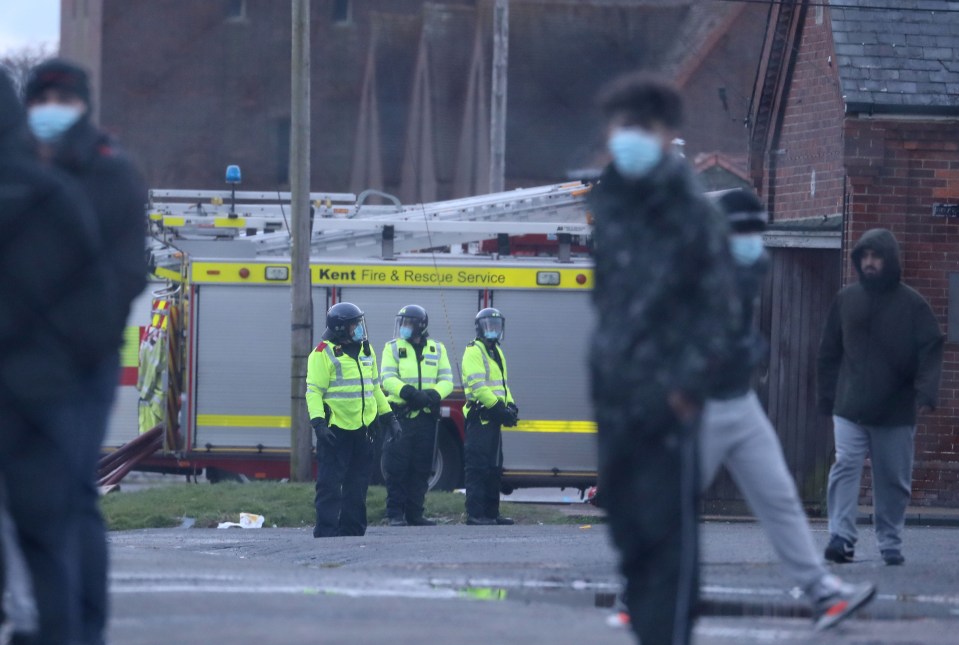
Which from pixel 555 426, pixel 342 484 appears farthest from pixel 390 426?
pixel 555 426

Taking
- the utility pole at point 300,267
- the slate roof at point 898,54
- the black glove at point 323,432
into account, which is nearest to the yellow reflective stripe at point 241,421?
the utility pole at point 300,267

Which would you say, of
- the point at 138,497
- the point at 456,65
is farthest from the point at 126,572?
the point at 456,65

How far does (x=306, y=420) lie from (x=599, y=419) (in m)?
11.8

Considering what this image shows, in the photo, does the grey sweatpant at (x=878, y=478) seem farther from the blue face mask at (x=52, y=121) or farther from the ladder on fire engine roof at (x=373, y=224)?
the ladder on fire engine roof at (x=373, y=224)

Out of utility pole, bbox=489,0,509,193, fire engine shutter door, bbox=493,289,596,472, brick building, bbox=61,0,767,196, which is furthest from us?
brick building, bbox=61,0,767,196

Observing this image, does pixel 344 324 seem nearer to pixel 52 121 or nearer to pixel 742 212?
pixel 742 212

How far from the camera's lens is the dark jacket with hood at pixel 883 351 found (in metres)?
8.09

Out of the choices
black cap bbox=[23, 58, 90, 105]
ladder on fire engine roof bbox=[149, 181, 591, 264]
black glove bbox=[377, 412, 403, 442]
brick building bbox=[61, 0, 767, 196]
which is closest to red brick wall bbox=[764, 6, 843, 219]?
ladder on fire engine roof bbox=[149, 181, 591, 264]

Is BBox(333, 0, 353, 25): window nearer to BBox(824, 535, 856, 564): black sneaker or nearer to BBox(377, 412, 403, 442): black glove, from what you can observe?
BBox(377, 412, 403, 442): black glove

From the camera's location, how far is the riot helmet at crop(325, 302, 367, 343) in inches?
459

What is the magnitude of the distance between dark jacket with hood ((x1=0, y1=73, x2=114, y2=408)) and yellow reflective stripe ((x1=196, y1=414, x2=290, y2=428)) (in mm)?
12995

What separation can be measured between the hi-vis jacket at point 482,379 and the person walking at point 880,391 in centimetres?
530

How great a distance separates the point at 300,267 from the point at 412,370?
3013 millimetres

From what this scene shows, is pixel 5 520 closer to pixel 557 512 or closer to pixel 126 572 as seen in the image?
pixel 126 572
